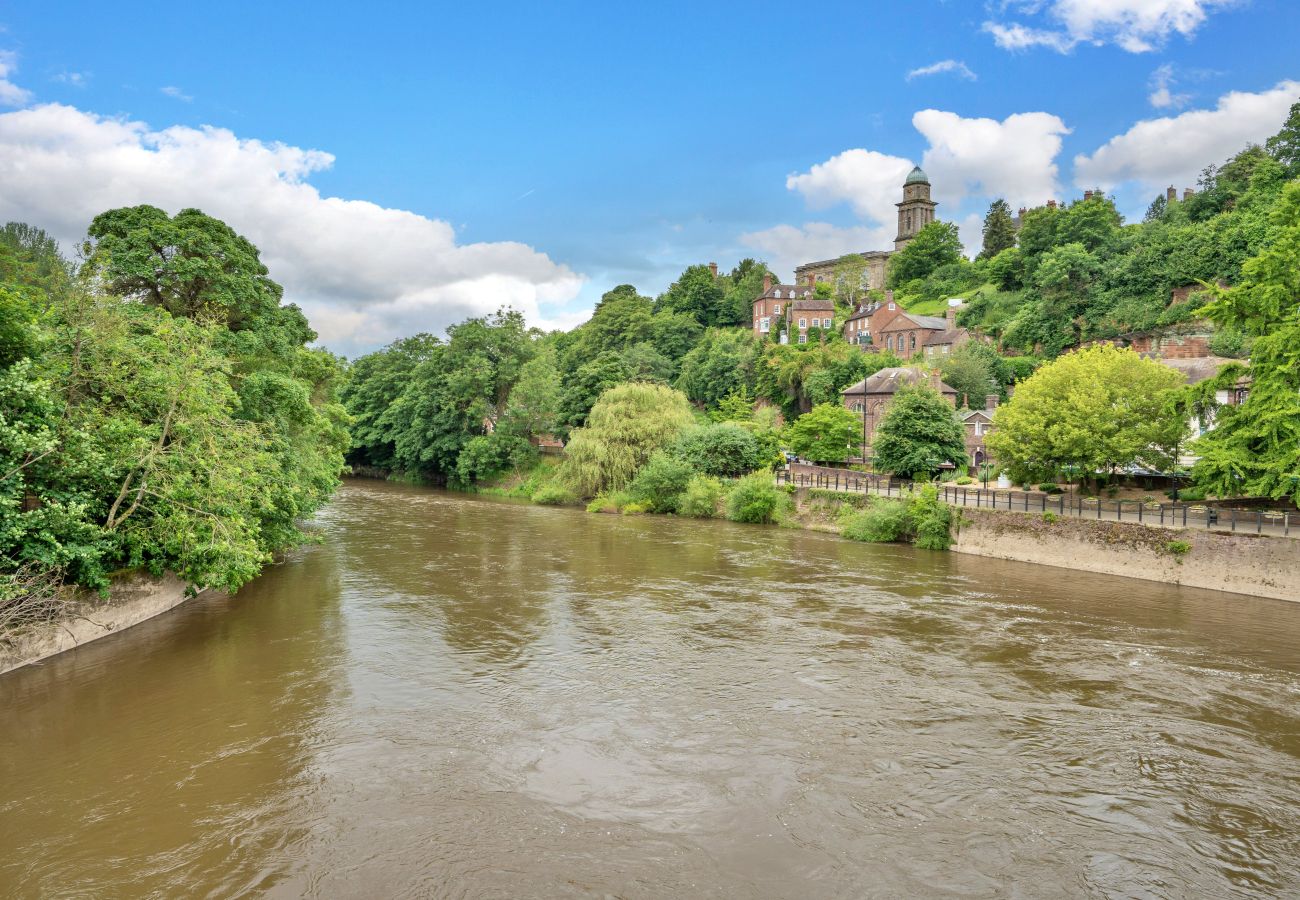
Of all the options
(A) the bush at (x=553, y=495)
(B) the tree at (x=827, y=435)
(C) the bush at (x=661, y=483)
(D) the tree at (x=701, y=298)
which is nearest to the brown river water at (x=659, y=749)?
(C) the bush at (x=661, y=483)

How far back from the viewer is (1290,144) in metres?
62.7

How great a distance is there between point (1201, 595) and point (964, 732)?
51.0ft

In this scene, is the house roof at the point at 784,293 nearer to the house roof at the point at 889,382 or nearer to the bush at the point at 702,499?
the house roof at the point at 889,382

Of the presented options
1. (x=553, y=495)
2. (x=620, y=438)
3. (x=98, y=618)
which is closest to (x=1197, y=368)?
(x=620, y=438)

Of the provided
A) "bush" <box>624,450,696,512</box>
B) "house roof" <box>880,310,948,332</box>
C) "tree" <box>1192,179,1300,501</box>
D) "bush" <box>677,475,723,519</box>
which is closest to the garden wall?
"tree" <box>1192,179,1300,501</box>

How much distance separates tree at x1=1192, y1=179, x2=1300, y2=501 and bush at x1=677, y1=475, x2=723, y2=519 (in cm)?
2184

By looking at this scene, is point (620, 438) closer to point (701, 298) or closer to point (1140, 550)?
point (1140, 550)

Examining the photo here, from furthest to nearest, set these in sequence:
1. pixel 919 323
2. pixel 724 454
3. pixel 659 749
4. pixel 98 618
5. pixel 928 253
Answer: pixel 928 253, pixel 919 323, pixel 724 454, pixel 98 618, pixel 659 749

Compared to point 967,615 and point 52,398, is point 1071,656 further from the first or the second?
point 52,398

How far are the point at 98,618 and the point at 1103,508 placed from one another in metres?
32.3

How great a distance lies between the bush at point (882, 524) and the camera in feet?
110

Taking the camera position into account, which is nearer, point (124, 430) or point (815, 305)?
point (124, 430)

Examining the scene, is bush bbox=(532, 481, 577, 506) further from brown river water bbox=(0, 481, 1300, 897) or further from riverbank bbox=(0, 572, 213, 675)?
riverbank bbox=(0, 572, 213, 675)

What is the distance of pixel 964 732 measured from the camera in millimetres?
13461
